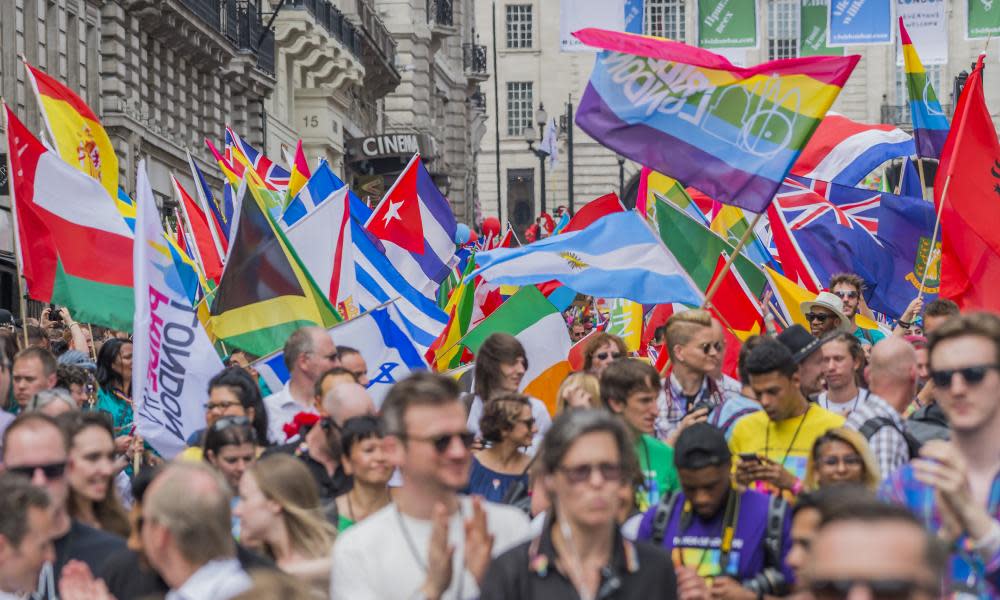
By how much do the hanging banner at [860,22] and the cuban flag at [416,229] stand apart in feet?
47.8

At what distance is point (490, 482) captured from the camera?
7.34 metres

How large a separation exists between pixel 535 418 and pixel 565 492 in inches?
131

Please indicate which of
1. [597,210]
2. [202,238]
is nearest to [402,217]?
[597,210]

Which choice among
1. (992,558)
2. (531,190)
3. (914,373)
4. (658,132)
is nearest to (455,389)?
(992,558)

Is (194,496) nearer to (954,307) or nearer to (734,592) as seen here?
(734,592)

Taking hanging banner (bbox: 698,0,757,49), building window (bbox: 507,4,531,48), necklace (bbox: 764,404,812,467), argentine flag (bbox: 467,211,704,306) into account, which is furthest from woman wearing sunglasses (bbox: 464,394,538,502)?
building window (bbox: 507,4,531,48)

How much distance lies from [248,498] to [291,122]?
37.8 meters

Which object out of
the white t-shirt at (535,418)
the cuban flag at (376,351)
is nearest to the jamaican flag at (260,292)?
the cuban flag at (376,351)

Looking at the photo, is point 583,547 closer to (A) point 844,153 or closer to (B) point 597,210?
(B) point 597,210

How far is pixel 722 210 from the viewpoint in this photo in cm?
1460

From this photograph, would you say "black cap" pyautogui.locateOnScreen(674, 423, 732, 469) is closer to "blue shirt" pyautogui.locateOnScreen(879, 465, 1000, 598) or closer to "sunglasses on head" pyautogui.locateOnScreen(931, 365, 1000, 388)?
"blue shirt" pyautogui.locateOnScreen(879, 465, 1000, 598)

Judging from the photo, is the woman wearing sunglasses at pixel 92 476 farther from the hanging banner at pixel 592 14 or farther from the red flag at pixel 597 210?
the hanging banner at pixel 592 14

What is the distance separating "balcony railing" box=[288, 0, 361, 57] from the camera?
1617 inches

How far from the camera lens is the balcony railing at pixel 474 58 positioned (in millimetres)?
67750
